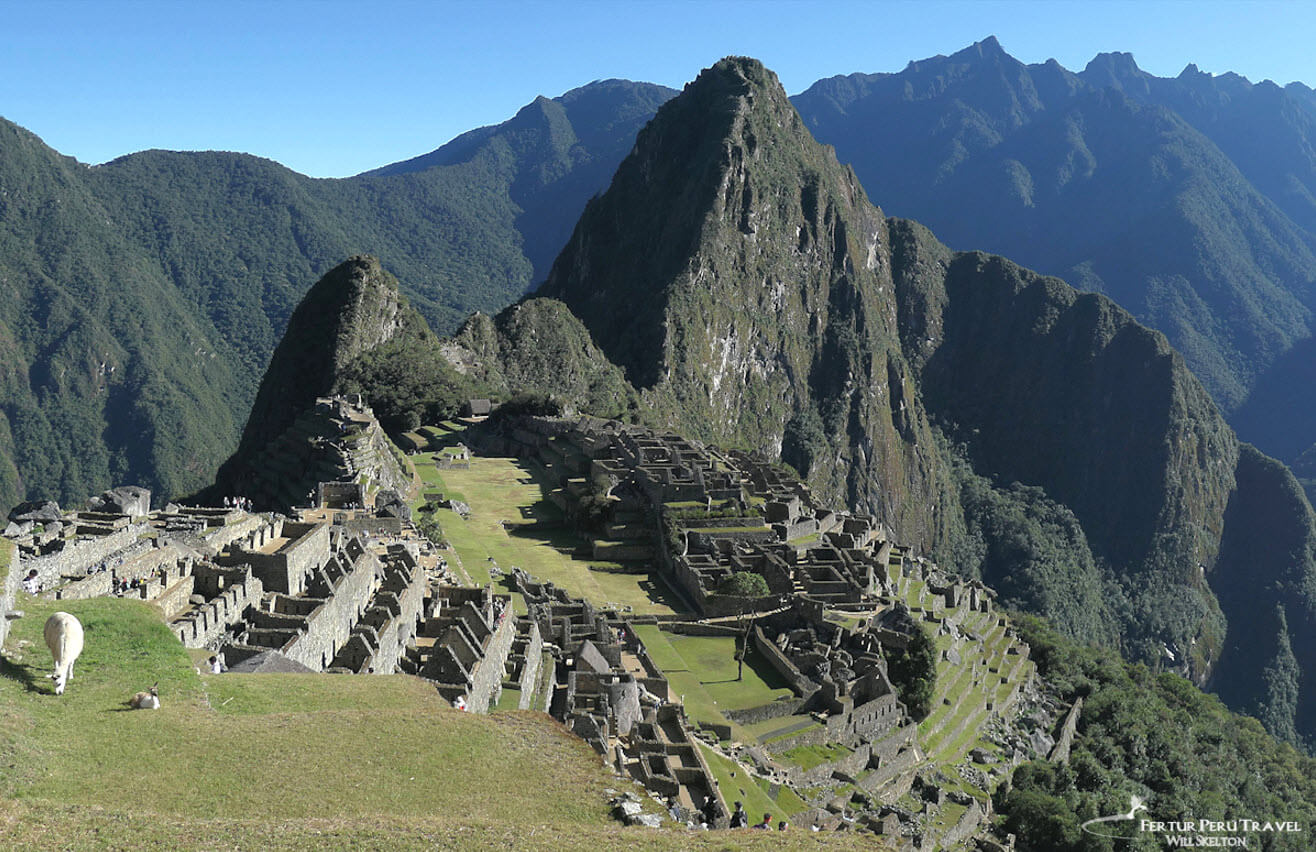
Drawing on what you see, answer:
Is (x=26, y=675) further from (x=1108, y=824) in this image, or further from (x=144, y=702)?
(x=1108, y=824)

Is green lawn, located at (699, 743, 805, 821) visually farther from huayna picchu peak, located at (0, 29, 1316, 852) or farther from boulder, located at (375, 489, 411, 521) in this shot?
boulder, located at (375, 489, 411, 521)

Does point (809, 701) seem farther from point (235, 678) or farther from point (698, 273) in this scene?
point (698, 273)

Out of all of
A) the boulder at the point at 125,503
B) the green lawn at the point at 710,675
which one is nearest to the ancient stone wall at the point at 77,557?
the boulder at the point at 125,503

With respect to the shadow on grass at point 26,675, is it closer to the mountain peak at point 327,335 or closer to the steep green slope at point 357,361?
the steep green slope at point 357,361

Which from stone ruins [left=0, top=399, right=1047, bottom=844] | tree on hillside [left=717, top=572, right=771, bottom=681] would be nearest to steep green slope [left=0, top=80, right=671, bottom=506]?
stone ruins [left=0, top=399, right=1047, bottom=844]

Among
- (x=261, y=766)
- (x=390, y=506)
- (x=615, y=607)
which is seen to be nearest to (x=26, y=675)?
(x=261, y=766)

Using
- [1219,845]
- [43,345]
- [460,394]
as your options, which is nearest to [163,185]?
[43,345]
